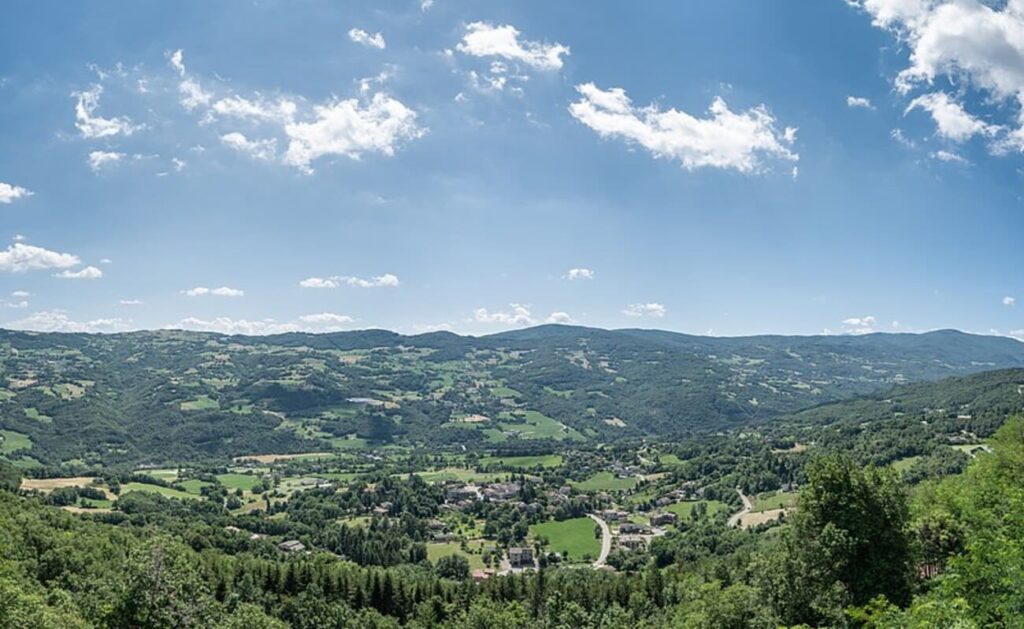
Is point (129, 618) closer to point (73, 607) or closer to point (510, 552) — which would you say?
point (73, 607)

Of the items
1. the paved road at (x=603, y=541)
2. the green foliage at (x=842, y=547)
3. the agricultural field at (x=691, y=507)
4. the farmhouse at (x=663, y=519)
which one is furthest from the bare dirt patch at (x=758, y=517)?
the green foliage at (x=842, y=547)

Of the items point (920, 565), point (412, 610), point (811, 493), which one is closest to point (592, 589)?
point (412, 610)

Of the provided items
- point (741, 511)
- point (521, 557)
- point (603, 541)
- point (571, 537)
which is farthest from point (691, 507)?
point (521, 557)

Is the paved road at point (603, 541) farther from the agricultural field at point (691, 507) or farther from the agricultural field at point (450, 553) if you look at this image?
the agricultural field at point (450, 553)

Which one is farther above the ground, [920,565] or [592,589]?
[920,565]

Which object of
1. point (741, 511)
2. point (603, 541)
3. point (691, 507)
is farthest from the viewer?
point (691, 507)

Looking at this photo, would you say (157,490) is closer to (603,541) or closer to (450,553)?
(450,553)
